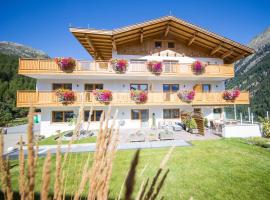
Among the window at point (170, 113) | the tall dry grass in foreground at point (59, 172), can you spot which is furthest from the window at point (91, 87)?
the tall dry grass in foreground at point (59, 172)

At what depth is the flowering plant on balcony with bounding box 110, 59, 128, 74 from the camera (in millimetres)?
18781

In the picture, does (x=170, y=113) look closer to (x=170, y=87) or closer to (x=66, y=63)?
(x=170, y=87)

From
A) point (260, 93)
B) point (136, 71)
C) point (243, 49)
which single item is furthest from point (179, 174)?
point (260, 93)

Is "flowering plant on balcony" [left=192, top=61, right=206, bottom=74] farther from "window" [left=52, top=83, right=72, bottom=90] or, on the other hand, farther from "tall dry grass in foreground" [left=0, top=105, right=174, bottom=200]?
"tall dry grass in foreground" [left=0, top=105, right=174, bottom=200]

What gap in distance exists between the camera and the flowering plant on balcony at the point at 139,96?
1870 centimetres

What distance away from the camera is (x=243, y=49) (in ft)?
69.5

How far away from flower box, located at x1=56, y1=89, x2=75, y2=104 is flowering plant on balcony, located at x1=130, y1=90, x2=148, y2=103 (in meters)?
6.11

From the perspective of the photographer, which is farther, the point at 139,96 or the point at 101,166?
the point at 139,96

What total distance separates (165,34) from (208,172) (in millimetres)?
18095

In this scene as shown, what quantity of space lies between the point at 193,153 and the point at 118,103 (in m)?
10.3

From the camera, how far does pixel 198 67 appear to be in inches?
783

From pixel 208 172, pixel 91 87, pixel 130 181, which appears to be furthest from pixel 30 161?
pixel 91 87

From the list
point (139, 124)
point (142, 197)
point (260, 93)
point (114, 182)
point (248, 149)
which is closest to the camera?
point (142, 197)

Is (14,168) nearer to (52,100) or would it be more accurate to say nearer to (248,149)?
(52,100)
